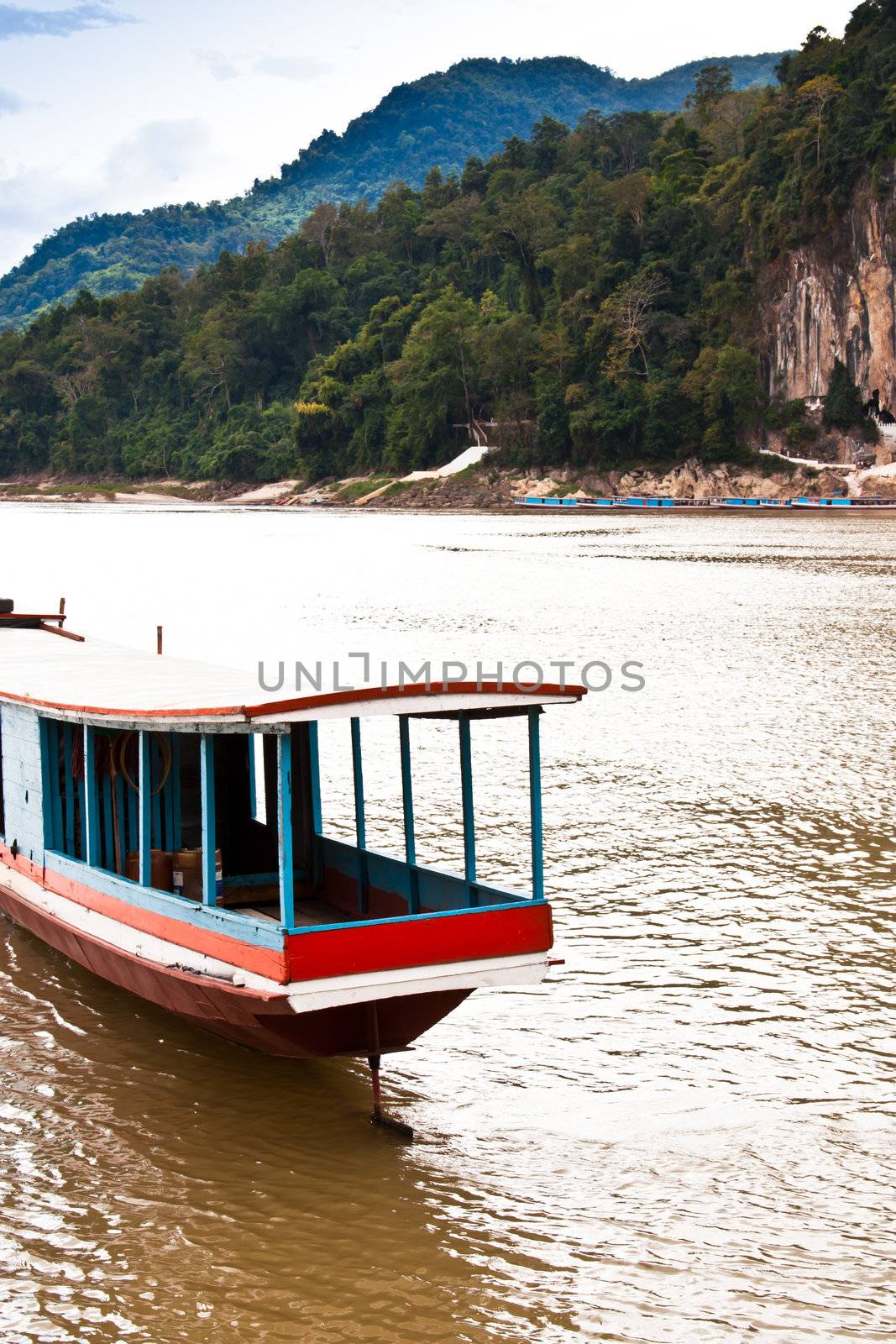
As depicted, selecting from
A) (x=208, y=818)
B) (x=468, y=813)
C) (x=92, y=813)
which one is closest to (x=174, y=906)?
(x=208, y=818)

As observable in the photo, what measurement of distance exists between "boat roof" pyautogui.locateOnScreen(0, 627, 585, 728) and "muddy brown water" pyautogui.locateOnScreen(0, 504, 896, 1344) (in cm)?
197

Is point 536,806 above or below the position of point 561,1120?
above

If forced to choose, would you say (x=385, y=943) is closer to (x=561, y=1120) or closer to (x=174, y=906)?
(x=174, y=906)

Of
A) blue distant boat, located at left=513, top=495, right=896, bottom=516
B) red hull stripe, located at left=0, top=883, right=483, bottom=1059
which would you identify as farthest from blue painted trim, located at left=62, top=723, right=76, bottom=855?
blue distant boat, located at left=513, top=495, right=896, bottom=516

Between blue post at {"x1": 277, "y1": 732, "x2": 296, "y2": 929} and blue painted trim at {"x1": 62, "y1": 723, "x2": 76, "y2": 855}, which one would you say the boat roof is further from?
blue painted trim at {"x1": 62, "y1": 723, "x2": 76, "y2": 855}

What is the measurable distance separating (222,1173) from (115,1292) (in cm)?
100

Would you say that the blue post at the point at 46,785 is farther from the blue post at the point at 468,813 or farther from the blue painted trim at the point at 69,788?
the blue post at the point at 468,813

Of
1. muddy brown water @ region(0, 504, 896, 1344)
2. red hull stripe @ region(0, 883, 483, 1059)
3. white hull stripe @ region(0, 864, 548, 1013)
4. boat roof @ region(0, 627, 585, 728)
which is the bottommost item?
muddy brown water @ region(0, 504, 896, 1344)

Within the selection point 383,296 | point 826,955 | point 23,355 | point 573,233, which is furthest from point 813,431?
point 23,355

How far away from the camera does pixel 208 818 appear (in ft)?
23.8

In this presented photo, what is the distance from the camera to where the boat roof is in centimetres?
671

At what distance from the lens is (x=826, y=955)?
9570 millimetres

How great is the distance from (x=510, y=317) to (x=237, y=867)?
291 ft

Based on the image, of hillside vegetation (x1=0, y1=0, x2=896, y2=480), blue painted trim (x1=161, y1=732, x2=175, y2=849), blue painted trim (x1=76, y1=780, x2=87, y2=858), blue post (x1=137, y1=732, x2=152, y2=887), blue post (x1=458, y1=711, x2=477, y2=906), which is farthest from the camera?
hillside vegetation (x1=0, y1=0, x2=896, y2=480)
